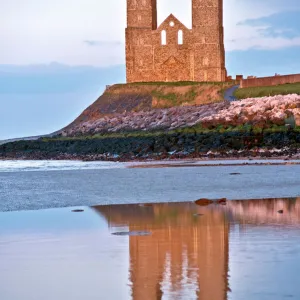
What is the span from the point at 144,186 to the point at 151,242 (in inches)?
305

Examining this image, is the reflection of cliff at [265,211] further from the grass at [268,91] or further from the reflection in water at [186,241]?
the grass at [268,91]

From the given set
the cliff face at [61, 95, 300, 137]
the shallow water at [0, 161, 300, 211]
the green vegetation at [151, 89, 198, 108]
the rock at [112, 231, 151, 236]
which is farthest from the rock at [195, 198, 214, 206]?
the green vegetation at [151, 89, 198, 108]

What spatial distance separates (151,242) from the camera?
8.70 metres

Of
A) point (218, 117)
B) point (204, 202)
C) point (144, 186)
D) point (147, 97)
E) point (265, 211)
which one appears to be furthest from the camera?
point (147, 97)

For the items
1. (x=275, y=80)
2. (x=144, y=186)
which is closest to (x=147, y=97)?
(x=275, y=80)

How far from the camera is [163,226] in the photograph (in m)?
9.98

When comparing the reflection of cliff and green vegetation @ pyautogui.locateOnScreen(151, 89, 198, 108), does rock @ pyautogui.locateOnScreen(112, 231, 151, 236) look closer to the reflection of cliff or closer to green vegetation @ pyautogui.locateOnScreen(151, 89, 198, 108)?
the reflection of cliff

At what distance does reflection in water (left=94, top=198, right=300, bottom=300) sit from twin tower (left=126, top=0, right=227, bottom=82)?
63.5 m

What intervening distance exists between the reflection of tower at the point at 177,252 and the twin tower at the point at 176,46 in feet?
212

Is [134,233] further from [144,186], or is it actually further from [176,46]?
[176,46]

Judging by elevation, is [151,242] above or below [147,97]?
below

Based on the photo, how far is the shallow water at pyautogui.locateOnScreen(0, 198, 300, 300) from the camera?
6.40 meters

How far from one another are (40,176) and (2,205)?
7.27 m

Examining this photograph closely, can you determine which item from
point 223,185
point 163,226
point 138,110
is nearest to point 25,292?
point 163,226
